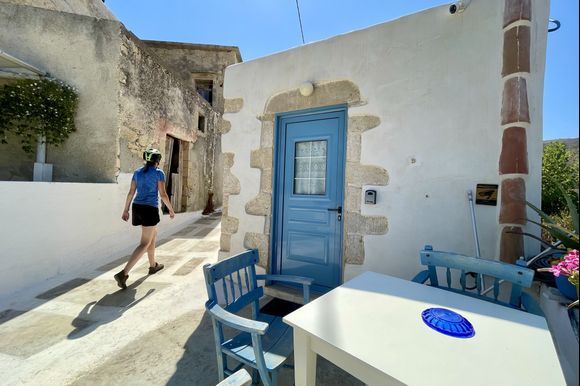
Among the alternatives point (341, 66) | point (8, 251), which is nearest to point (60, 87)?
point (8, 251)

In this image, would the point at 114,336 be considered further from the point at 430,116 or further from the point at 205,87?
the point at 205,87

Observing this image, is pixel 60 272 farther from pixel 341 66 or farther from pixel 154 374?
pixel 341 66

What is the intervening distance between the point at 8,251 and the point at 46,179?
191cm

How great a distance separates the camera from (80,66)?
4625 millimetres

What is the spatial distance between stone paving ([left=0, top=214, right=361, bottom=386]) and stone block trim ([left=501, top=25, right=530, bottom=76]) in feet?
8.81

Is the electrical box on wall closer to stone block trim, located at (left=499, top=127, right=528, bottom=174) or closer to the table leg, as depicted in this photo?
stone block trim, located at (left=499, top=127, right=528, bottom=174)

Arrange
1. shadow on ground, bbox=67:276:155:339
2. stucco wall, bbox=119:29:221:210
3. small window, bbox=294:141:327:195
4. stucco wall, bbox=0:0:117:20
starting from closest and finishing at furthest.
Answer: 1. shadow on ground, bbox=67:276:155:339
2. small window, bbox=294:141:327:195
3. stucco wall, bbox=119:29:221:210
4. stucco wall, bbox=0:0:117:20

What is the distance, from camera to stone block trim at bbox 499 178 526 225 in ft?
6.53

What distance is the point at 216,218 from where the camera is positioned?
8055mm

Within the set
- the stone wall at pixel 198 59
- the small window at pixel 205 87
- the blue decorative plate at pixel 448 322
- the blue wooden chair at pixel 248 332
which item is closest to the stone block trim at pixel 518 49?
the blue decorative plate at pixel 448 322

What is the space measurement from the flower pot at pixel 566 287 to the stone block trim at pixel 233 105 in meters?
3.41

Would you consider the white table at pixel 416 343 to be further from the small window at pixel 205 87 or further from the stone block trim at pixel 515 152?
the small window at pixel 205 87

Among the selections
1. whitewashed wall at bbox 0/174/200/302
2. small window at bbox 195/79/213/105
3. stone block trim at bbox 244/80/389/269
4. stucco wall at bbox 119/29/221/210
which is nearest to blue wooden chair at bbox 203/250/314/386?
stone block trim at bbox 244/80/389/269

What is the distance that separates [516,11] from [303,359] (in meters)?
2.90
